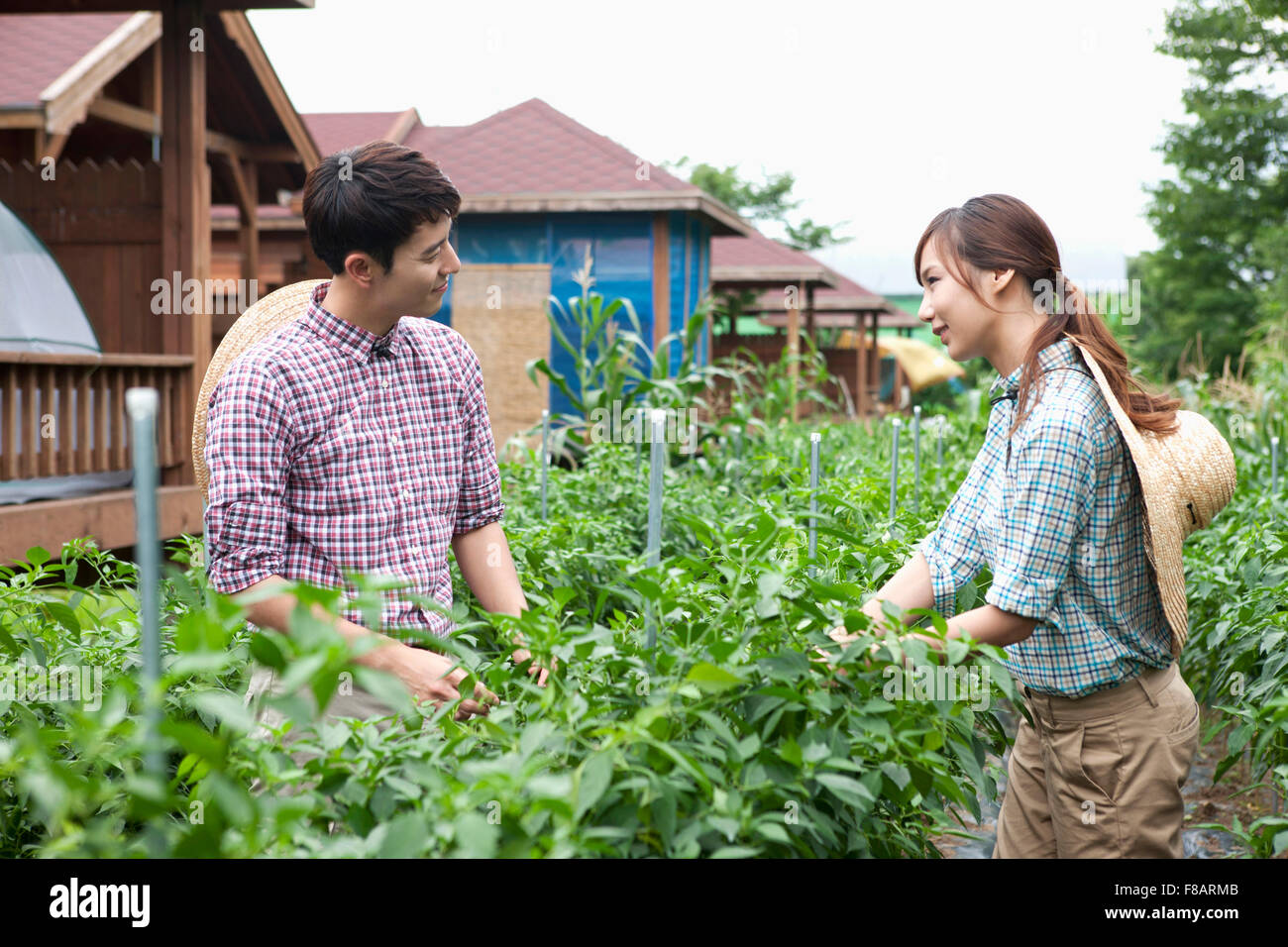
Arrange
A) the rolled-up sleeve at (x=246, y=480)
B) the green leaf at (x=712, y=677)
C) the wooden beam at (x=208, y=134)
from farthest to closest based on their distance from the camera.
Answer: the wooden beam at (x=208, y=134) → the rolled-up sleeve at (x=246, y=480) → the green leaf at (x=712, y=677)

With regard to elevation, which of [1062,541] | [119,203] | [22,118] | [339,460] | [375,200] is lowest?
[1062,541]

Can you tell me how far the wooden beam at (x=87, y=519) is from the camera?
599 centimetres

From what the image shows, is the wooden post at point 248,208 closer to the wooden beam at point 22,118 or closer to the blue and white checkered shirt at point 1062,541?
the wooden beam at point 22,118

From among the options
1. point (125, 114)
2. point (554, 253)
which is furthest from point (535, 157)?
point (125, 114)

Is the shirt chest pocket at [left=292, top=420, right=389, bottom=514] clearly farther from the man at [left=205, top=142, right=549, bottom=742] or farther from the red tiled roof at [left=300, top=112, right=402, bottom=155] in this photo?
the red tiled roof at [left=300, top=112, right=402, bottom=155]

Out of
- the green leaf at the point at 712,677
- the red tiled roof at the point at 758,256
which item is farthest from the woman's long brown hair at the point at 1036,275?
the red tiled roof at the point at 758,256

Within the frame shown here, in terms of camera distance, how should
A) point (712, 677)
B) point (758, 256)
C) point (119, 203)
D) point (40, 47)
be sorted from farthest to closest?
point (758, 256), point (40, 47), point (119, 203), point (712, 677)

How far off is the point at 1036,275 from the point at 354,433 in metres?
1.33

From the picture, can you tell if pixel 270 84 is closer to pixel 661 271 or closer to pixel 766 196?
pixel 661 271

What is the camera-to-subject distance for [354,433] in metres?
2.35

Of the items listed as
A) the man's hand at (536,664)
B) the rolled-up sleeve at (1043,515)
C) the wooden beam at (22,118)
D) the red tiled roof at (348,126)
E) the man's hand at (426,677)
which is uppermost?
the red tiled roof at (348,126)

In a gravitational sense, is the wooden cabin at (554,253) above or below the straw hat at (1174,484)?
above
